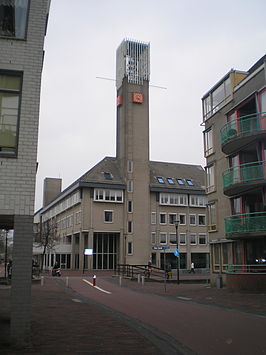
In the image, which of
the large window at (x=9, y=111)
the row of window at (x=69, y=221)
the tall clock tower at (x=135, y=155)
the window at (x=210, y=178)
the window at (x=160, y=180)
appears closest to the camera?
the large window at (x=9, y=111)

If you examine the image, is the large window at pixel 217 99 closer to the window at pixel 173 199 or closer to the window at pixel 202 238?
the window at pixel 173 199

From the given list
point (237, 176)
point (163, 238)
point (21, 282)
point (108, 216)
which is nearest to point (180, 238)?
point (163, 238)

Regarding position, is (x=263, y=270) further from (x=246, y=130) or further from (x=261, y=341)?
(x=261, y=341)

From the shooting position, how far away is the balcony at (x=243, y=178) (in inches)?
959

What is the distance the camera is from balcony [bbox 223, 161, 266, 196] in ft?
79.9

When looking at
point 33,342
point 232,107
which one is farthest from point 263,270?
point 33,342

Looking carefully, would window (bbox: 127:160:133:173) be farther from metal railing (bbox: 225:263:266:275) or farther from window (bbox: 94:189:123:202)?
metal railing (bbox: 225:263:266:275)

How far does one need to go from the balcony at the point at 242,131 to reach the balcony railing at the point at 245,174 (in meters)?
1.42

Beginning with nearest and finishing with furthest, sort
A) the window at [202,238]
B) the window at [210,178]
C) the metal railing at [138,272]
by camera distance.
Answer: the window at [210,178] → the metal railing at [138,272] → the window at [202,238]

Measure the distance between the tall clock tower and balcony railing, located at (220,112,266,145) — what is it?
102 feet

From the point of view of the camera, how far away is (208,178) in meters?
32.4

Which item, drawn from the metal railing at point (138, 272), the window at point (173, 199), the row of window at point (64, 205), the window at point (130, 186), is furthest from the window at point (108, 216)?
the metal railing at point (138, 272)

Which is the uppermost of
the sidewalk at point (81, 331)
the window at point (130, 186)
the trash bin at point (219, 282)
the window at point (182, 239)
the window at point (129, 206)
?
the window at point (130, 186)

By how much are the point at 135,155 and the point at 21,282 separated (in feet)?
165
